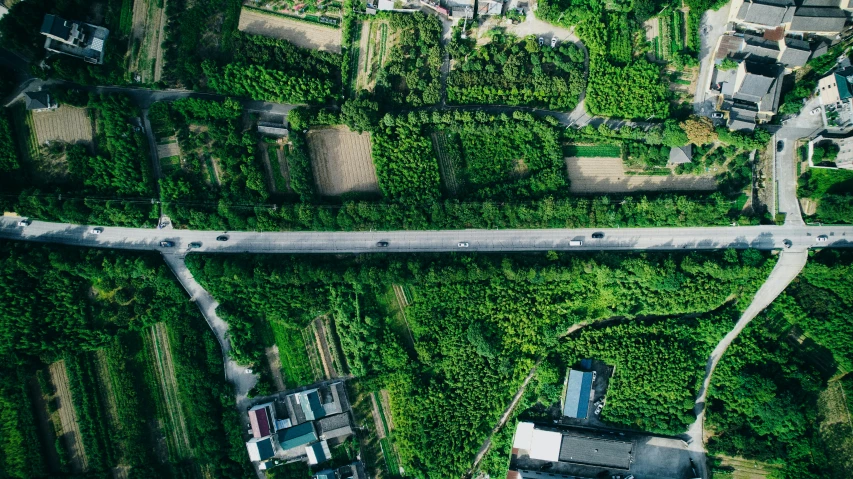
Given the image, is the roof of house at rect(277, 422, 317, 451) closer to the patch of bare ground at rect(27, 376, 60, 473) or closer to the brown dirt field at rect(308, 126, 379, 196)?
the patch of bare ground at rect(27, 376, 60, 473)

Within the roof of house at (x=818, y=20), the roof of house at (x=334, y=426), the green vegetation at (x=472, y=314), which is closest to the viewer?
the roof of house at (x=818, y=20)

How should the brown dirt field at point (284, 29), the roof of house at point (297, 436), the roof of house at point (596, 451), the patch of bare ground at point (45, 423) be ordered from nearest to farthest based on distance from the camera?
the roof of house at point (596, 451) → the roof of house at point (297, 436) → the patch of bare ground at point (45, 423) → the brown dirt field at point (284, 29)

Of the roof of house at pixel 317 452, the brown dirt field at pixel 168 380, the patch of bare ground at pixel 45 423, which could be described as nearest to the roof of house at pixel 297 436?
the roof of house at pixel 317 452

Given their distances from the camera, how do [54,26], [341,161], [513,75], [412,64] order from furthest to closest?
[412,64]
[341,161]
[513,75]
[54,26]

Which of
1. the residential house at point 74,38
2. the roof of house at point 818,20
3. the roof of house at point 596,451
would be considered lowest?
the roof of house at point 596,451

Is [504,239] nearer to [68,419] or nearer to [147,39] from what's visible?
[147,39]

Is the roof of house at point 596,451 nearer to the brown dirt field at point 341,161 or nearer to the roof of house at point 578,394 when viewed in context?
the roof of house at point 578,394

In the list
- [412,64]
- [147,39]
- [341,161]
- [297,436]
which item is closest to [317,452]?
[297,436]
